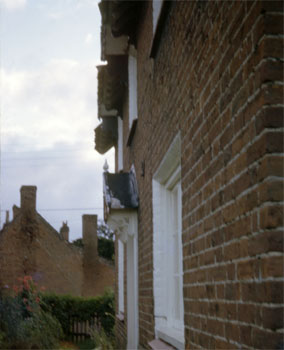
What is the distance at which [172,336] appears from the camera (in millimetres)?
4812

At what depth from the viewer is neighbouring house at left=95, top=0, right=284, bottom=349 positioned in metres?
2.25

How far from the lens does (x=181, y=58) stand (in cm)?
427

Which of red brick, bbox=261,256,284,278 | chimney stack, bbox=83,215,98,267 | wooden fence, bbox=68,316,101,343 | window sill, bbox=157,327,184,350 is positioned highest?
chimney stack, bbox=83,215,98,267

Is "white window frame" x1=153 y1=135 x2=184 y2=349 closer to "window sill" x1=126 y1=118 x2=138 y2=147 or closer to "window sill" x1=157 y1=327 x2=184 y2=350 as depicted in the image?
"window sill" x1=157 y1=327 x2=184 y2=350

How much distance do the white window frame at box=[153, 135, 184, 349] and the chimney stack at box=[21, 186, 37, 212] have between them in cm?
2368

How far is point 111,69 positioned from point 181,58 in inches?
230

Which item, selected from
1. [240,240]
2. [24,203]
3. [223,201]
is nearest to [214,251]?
[223,201]

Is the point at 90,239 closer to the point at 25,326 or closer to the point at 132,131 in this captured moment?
the point at 25,326

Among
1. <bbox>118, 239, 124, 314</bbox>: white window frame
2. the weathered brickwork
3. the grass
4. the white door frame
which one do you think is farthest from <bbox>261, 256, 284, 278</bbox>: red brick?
the grass

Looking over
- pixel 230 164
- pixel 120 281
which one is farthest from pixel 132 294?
pixel 230 164

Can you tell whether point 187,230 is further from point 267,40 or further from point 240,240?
point 267,40

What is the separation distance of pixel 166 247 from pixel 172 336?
3.37 ft

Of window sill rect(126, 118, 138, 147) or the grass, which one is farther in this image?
the grass

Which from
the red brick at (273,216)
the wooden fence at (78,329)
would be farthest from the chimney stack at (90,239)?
the red brick at (273,216)
